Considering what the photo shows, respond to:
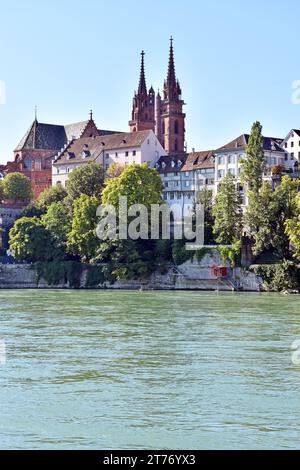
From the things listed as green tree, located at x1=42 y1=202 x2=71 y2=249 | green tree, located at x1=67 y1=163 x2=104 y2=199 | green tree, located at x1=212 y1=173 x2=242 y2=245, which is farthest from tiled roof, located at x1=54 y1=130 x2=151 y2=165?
green tree, located at x1=212 y1=173 x2=242 y2=245

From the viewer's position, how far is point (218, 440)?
18422 millimetres

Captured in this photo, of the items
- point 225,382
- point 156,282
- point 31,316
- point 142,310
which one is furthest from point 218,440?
point 156,282

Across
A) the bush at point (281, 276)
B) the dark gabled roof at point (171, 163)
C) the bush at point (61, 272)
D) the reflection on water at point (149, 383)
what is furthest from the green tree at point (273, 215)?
the reflection on water at point (149, 383)

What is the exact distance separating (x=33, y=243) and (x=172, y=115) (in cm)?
4682

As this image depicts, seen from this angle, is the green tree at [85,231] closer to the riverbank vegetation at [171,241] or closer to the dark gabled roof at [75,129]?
the riverbank vegetation at [171,241]

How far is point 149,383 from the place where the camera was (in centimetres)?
2380

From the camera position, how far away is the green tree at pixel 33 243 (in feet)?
281

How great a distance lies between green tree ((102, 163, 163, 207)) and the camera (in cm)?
7931

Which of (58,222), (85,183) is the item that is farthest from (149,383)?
(85,183)

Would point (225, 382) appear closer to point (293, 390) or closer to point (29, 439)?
point (293, 390)

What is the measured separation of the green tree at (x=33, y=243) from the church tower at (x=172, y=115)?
42.1m

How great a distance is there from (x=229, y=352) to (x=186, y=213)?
6131 centimetres

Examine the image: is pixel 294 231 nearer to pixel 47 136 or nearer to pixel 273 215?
pixel 273 215
